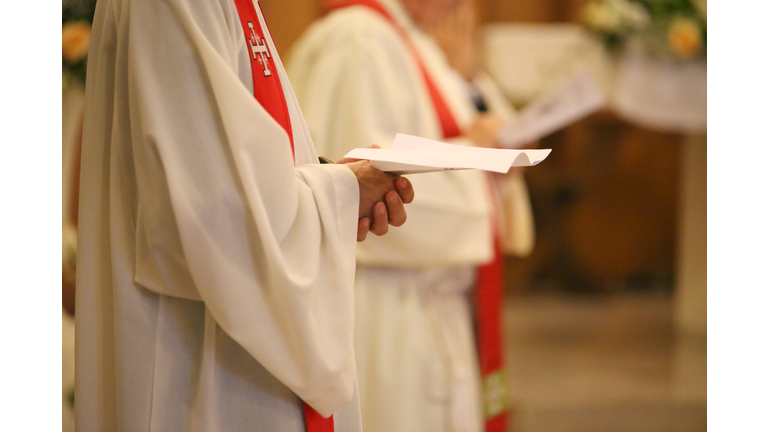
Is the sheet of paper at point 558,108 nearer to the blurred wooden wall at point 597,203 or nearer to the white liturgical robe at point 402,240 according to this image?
the white liturgical robe at point 402,240

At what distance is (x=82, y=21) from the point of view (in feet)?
7.77

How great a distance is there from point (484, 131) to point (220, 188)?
4.75ft

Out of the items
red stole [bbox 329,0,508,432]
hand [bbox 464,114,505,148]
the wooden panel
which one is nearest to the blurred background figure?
red stole [bbox 329,0,508,432]

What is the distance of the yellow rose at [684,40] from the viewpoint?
11.0ft

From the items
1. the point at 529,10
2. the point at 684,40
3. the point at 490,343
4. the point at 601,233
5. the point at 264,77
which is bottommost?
the point at 490,343

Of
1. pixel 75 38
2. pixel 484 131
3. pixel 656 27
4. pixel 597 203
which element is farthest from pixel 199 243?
pixel 597 203

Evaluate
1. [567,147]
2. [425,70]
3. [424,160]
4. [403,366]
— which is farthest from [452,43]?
[567,147]

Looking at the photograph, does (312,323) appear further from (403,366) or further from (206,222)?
(403,366)

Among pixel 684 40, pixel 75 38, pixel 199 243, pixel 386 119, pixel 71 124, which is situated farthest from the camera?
pixel 684 40

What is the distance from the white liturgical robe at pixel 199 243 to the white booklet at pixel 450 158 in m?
0.06

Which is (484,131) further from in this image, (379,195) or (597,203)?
(597,203)

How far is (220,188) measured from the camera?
944mm

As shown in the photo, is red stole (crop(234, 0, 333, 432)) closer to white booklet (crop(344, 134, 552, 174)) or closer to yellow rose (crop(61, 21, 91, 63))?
white booklet (crop(344, 134, 552, 174))

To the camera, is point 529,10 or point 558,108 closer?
point 558,108
